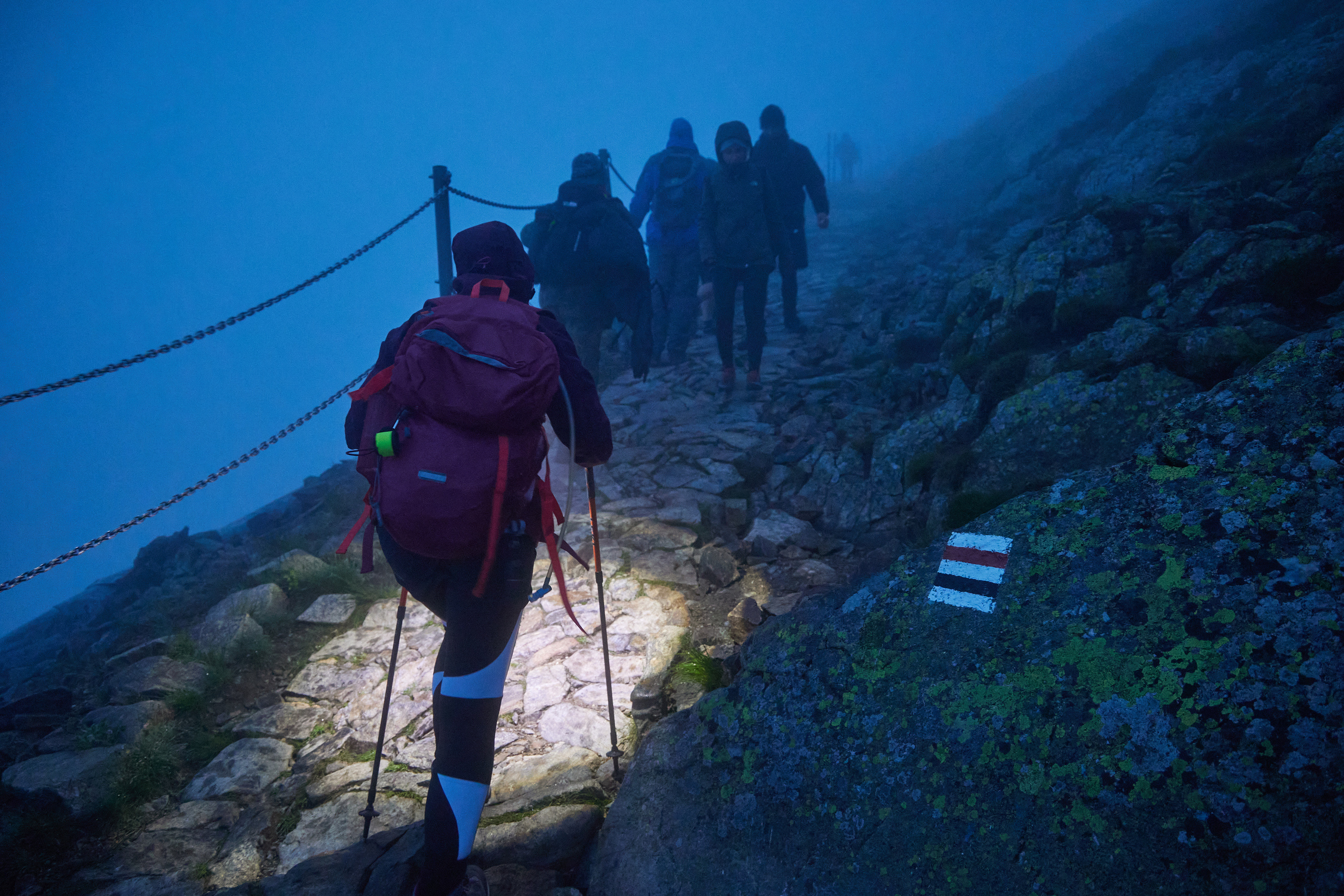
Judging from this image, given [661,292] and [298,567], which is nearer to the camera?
[298,567]

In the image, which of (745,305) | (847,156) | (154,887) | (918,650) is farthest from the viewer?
(847,156)

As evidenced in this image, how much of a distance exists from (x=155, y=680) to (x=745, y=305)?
702 cm

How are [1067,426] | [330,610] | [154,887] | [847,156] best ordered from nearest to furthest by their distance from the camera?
[154,887]
[1067,426]
[330,610]
[847,156]

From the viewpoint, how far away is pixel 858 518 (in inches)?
197

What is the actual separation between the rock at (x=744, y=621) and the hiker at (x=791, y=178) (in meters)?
6.79

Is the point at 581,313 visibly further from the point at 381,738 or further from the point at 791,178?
the point at 381,738

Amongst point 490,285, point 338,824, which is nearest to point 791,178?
point 490,285

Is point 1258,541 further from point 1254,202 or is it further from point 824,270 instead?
point 824,270

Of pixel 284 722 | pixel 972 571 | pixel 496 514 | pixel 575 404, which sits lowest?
pixel 284 722

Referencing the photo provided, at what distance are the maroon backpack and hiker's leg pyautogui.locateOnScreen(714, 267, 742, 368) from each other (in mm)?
6156

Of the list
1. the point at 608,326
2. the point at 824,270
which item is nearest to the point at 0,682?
the point at 608,326

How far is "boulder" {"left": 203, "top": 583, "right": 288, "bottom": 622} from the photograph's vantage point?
509 centimetres

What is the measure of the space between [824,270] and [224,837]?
50.7ft

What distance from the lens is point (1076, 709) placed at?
1781 millimetres
